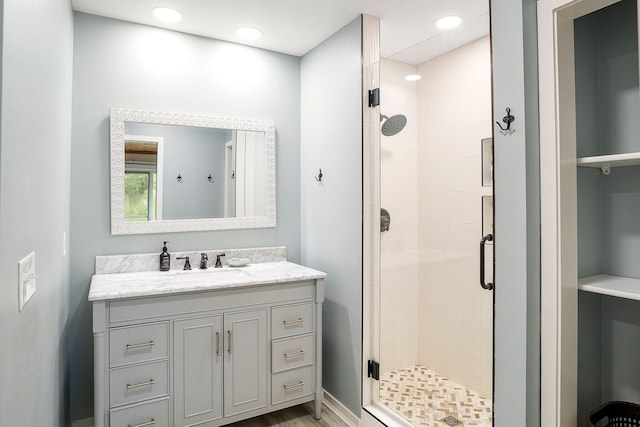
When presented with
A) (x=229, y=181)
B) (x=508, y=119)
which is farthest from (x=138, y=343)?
(x=508, y=119)

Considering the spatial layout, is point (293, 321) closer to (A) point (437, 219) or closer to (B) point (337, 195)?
(B) point (337, 195)

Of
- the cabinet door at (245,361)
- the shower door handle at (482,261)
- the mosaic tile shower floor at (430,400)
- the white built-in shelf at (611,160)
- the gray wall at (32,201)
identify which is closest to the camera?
the gray wall at (32,201)

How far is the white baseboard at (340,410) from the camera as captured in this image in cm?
242

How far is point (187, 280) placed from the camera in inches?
88.8

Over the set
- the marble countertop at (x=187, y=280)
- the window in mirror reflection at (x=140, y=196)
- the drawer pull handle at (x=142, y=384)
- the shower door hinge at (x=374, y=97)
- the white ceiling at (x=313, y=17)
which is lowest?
the drawer pull handle at (x=142, y=384)

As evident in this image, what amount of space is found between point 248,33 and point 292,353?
212 cm

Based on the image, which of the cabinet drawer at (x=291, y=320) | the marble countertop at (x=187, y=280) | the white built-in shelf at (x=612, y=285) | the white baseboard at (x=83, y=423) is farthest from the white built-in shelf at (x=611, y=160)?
the white baseboard at (x=83, y=423)

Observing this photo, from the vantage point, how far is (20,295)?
0.96 m

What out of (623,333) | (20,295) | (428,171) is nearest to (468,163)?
(428,171)

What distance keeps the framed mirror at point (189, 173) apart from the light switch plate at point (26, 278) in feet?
4.66

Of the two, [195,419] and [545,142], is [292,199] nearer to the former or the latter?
[195,419]

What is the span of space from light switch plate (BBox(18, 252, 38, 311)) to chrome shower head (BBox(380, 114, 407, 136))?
184 centimetres

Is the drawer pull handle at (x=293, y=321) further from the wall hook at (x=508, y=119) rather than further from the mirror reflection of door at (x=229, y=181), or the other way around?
the wall hook at (x=508, y=119)

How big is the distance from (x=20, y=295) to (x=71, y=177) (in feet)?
5.35
